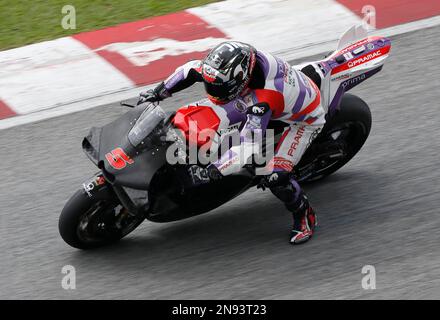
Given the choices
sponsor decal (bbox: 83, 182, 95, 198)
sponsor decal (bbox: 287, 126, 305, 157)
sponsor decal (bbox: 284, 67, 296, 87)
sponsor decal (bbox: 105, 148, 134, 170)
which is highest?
sponsor decal (bbox: 284, 67, 296, 87)

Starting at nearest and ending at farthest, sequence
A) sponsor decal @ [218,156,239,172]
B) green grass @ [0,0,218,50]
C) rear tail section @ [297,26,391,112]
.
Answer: sponsor decal @ [218,156,239,172] → rear tail section @ [297,26,391,112] → green grass @ [0,0,218,50]

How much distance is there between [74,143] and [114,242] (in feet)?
5.07

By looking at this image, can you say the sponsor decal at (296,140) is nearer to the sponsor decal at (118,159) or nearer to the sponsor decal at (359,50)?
the sponsor decal at (359,50)

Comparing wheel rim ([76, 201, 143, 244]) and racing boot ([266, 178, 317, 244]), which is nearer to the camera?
wheel rim ([76, 201, 143, 244])

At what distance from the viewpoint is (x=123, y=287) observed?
636cm

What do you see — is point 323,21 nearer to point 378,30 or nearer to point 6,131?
point 378,30

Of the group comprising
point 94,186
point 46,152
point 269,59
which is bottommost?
point 46,152

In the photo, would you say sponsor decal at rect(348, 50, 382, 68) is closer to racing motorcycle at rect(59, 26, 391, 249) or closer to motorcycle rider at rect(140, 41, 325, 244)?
racing motorcycle at rect(59, 26, 391, 249)

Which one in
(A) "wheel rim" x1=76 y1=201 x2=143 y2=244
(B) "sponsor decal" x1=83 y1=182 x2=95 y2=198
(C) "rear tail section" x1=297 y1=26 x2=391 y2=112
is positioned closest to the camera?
(B) "sponsor decal" x1=83 y1=182 x2=95 y2=198

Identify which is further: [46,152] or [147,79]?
[147,79]

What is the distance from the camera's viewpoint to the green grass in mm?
9719

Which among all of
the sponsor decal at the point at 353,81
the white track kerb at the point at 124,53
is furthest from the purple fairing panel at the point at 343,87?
the white track kerb at the point at 124,53

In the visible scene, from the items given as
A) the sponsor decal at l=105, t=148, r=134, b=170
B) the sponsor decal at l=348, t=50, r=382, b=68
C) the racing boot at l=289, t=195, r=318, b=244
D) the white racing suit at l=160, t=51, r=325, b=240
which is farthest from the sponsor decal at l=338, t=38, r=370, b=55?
the sponsor decal at l=105, t=148, r=134, b=170
